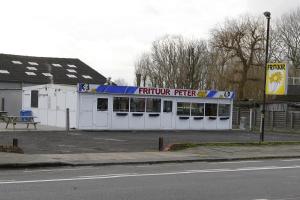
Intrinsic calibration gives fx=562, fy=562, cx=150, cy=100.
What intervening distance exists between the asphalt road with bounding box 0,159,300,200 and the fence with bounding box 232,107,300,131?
32.8m

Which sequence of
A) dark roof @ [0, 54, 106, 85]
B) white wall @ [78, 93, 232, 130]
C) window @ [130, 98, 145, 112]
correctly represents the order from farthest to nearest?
1. dark roof @ [0, 54, 106, 85]
2. window @ [130, 98, 145, 112]
3. white wall @ [78, 93, 232, 130]

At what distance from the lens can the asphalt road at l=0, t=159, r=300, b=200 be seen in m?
10.7

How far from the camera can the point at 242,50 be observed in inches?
2534

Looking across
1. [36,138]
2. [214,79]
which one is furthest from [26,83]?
[36,138]

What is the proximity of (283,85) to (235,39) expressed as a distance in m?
36.6

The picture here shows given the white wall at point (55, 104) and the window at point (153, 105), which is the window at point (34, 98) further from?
the window at point (153, 105)

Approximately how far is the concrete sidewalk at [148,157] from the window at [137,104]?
1356 cm

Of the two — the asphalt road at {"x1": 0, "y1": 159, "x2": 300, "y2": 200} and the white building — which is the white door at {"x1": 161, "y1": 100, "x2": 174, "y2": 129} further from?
the asphalt road at {"x1": 0, "y1": 159, "x2": 300, "y2": 200}

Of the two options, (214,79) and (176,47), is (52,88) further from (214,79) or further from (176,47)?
(176,47)

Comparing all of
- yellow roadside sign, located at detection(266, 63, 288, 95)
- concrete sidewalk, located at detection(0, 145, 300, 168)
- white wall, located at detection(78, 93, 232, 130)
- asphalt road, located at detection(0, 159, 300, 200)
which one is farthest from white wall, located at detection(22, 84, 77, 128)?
asphalt road, located at detection(0, 159, 300, 200)

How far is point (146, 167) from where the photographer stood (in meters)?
16.9

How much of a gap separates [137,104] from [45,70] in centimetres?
2928

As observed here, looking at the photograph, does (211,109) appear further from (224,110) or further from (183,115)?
(183,115)

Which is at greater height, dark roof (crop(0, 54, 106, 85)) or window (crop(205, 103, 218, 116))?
dark roof (crop(0, 54, 106, 85))
